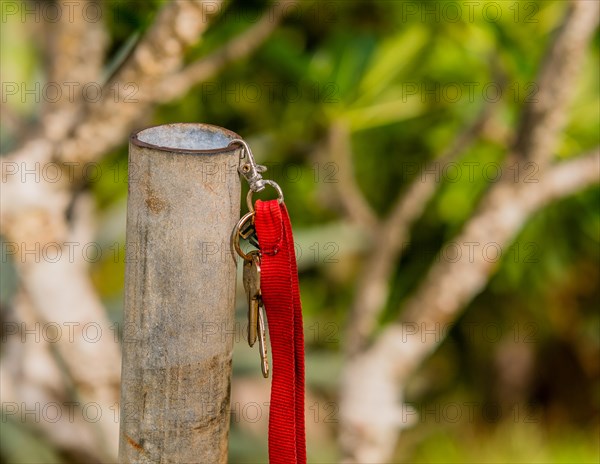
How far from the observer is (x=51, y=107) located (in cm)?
162

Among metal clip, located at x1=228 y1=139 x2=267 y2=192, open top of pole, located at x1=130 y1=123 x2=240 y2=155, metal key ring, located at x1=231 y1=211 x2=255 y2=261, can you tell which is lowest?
metal key ring, located at x1=231 y1=211 x2=255 y2=261

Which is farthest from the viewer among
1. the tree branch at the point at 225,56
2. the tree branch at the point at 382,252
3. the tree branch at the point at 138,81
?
the tree branch at the point at 382,252

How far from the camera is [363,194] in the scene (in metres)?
2.74

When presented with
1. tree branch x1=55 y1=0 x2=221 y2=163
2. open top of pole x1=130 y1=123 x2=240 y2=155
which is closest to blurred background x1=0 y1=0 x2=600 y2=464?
tree branch x1=55 y1=0 x2=221 y2=163

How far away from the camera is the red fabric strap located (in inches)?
33.2

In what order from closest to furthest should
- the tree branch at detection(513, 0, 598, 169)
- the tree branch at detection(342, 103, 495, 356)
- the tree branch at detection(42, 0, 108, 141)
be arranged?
the tree branch at detection(513, 0, 598, 169)
the tree branch at detection(42, 0, 108, 141)
the tree branch at detection(342, 103, 495, 356)

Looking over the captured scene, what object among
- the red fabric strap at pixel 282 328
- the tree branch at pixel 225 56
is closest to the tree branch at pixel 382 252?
the tree branch at pixel 225 56

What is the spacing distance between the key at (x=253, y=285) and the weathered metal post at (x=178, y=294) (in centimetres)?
2

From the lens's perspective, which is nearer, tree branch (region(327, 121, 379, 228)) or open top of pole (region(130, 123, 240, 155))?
open top of pole (region(130, 123, 240, 155))

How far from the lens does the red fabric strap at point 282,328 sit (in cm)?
84

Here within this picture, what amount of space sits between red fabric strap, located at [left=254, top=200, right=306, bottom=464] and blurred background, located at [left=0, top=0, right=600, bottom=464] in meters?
0.59

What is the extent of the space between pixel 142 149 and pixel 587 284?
8.68 feet

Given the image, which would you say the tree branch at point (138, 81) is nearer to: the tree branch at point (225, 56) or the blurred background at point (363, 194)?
A: the blurred background at point (363, 194)

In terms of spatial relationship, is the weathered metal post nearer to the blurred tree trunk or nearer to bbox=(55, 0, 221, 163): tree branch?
bbox=(55, 0, 221, 163): tree branch
